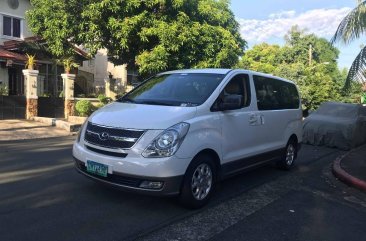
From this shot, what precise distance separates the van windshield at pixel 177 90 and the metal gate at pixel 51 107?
1294 centimetres

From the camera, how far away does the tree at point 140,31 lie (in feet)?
53.7

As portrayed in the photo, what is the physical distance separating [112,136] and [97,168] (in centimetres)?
49

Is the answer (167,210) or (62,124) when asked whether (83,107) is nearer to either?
(62,124)

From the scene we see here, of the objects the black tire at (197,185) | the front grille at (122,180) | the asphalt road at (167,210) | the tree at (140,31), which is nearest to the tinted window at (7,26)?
the tree at (140,31)

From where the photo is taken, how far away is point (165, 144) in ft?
16.9

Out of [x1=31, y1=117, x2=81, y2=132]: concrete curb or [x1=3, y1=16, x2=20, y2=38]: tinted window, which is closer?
[x1=31, y1=117, x2=81, y2=132]: concrete curb

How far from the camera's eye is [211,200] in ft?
20.2

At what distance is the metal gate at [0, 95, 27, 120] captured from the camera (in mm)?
17188

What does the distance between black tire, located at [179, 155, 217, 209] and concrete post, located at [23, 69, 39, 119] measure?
1343 cm

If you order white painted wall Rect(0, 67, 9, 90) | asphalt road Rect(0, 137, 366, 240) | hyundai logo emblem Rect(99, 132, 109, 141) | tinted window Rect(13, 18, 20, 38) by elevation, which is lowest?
asphalt road Rect(0, 137, 366, 240)

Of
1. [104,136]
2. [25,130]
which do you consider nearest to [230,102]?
[104,136]

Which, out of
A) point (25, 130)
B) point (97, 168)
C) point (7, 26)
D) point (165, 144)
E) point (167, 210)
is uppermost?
point (7, 26)

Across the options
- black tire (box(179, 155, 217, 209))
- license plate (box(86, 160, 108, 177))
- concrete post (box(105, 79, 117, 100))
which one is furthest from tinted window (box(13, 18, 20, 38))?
black tire (box(179, 155, 217, 209))

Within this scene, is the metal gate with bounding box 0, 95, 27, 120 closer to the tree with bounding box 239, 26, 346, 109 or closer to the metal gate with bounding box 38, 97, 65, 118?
the metal gate with bounding box 38, 97, 65, 118
